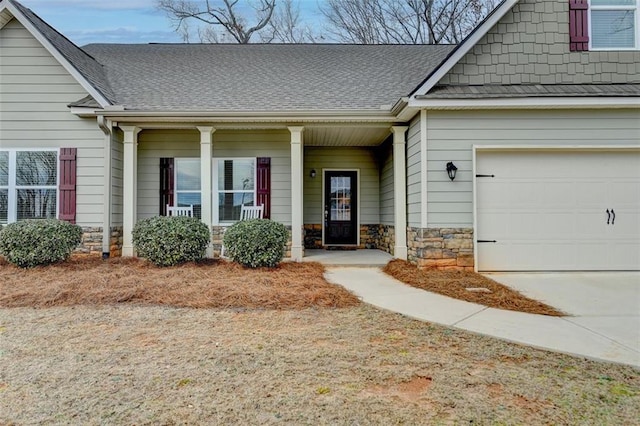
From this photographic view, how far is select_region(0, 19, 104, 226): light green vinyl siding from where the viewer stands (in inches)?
280

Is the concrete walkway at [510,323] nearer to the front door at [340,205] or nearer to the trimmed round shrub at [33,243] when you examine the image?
the front door at [340,205]

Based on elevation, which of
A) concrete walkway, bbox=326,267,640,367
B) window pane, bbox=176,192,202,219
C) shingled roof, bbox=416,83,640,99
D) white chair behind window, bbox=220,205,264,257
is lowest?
concrete walkway, bbox=326,267,640,367

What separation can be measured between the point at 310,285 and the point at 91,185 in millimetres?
4787

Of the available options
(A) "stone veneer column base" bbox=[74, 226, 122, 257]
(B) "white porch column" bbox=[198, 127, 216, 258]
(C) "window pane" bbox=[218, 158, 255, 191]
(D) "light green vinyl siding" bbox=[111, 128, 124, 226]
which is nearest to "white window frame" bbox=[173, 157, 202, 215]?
(C) "window pane" bbox=[218, 158, 255, 191]

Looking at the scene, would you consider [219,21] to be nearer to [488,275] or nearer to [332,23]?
[332,23]

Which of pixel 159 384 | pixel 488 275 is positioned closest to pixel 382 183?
pixel 488 275

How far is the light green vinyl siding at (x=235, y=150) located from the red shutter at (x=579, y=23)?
525 cm

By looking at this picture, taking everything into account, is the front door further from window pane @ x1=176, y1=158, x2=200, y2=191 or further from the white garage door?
the white garage door

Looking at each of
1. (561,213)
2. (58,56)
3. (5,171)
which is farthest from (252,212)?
(561,213)

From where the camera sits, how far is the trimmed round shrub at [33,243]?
609 cm

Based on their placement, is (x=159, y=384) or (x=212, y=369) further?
(x=212, y=369)

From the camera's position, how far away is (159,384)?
8.14 ft

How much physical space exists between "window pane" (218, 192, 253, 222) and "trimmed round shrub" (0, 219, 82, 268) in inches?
107

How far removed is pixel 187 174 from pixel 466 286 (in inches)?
228
